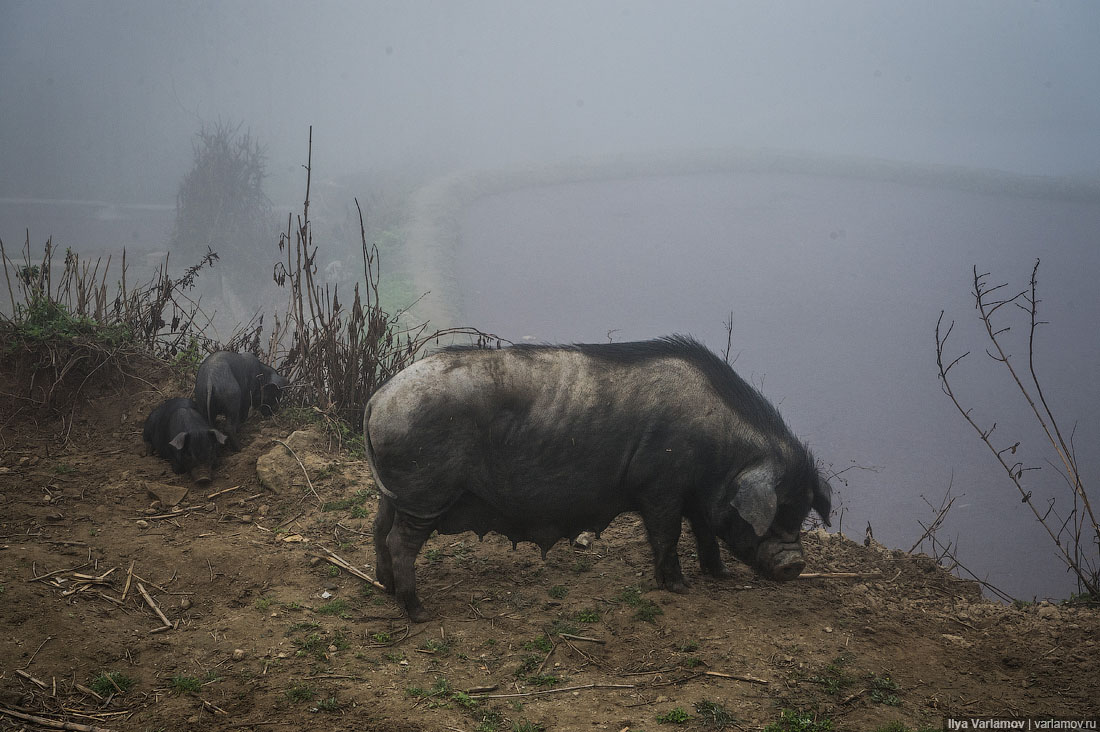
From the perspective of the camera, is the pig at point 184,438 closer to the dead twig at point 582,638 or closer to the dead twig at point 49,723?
the dead twig at point 49,723

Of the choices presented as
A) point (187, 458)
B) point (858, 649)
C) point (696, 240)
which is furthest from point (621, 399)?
point (696, 240)

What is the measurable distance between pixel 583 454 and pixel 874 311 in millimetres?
11941

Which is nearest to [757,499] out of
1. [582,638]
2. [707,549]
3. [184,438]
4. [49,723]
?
[707,549]

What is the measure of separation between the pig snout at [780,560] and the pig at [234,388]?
4952 millimetres

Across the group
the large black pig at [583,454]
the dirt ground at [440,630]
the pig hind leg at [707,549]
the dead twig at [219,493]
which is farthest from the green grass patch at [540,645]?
the dead twig at [219,493]

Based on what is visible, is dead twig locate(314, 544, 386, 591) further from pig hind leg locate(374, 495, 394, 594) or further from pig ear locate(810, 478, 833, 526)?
pig ear locate(810, 478, 833, 526)

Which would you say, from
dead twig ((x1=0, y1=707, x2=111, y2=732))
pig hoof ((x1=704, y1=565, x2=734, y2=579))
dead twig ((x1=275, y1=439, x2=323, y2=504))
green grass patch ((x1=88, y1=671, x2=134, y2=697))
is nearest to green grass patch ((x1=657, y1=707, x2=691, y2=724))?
pig hoof ((x1=704, y1=565, x2=734, y2=579))

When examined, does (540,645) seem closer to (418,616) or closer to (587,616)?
(587,616)

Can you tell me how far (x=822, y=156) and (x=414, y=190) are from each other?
1471 centimetres

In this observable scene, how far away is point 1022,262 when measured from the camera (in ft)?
45.1

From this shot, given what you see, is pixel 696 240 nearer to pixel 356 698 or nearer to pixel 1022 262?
pixel 1022 262

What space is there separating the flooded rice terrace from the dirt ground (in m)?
2.49

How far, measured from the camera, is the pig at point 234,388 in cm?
678

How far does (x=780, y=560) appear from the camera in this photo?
4.83 m
